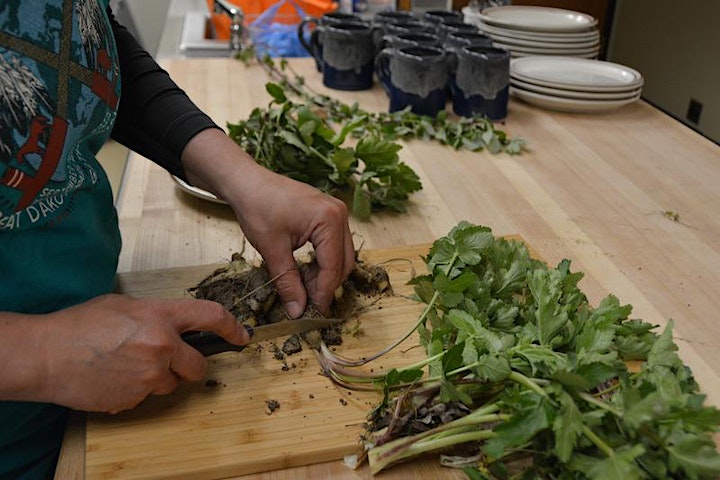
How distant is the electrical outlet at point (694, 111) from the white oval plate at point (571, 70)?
1.67 metres

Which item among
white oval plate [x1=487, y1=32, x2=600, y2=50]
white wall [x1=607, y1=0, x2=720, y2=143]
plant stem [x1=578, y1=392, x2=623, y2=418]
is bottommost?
white wall [x1=607, y1=0, x2=720, y2=143]

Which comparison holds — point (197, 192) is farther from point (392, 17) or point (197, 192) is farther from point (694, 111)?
point (694, 111)

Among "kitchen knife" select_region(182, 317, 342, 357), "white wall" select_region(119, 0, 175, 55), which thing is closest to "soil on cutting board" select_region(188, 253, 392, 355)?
"kitchen knife" select_region(182, 317, 342, 357)

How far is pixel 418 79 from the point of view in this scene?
1624 millimetres

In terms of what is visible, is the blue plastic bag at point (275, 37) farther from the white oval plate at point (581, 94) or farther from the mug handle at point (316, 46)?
the white oval plate at point (581, 94)

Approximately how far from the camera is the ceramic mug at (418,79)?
1611 millimetres

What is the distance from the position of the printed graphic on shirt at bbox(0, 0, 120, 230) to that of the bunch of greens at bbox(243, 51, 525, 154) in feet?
2.34

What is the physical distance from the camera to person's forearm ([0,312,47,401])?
673 mm

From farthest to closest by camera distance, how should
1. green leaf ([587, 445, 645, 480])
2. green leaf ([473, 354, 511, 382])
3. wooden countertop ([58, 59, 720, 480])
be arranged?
wooden countertop ([58, 59, 720, 480])
green leaf ([473, 354, 511, 382])
green leaf ([587, 445, 645, 480])

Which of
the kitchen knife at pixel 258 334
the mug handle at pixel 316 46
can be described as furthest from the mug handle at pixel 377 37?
the kitchen knife at pixel 258 334

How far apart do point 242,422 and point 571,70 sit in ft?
4.89

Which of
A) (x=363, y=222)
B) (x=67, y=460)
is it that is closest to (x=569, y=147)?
(x=363, y=222)

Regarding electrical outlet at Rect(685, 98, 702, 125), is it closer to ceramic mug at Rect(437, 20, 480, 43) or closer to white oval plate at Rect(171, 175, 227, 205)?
ceramic mug at Rect(437, 20, 480, 43)

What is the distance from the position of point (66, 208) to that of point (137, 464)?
34cm
